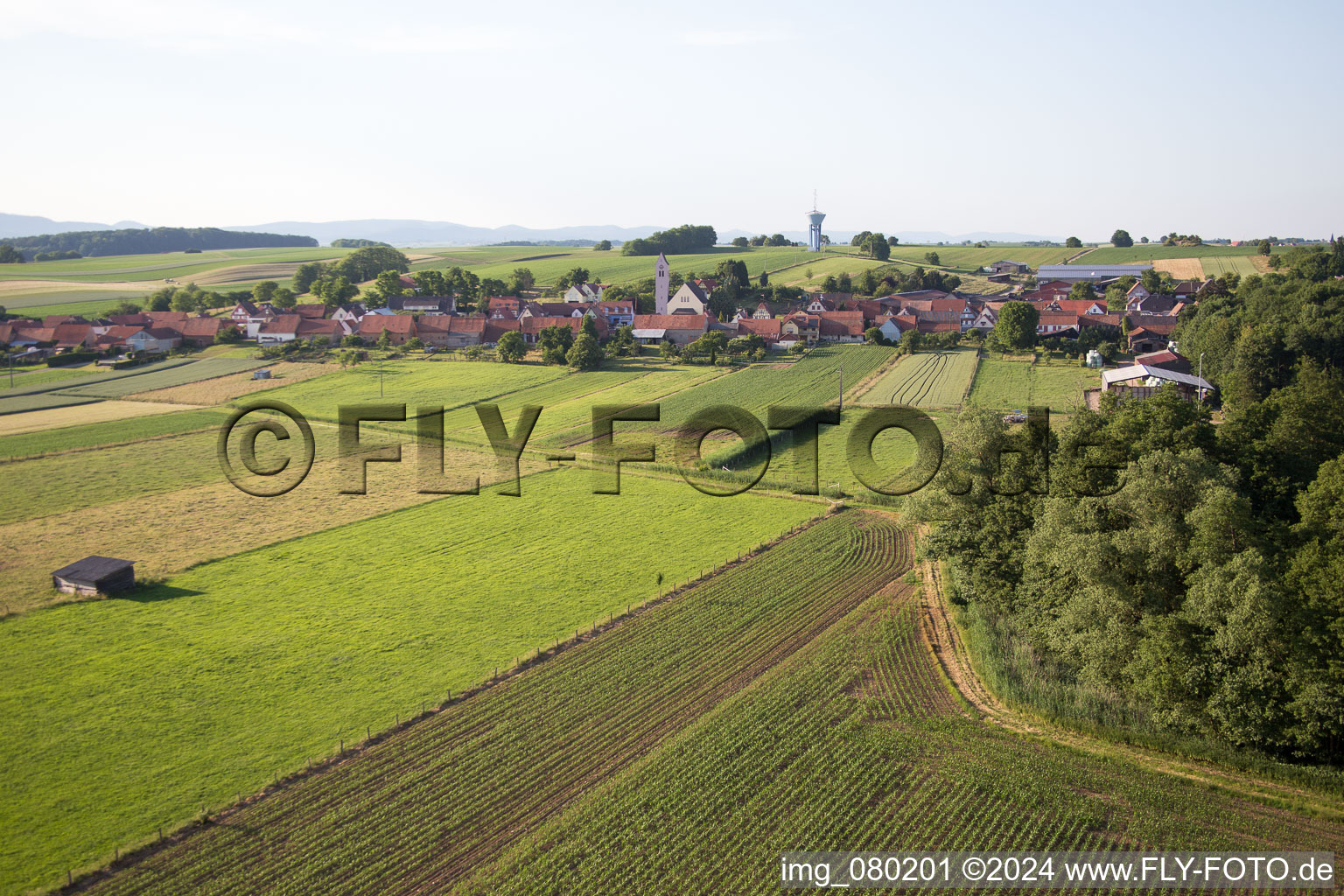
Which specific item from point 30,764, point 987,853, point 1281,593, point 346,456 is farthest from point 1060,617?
point 346,456

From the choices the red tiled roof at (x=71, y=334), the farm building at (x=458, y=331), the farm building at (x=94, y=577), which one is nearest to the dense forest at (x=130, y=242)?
the red tiled roof at (x=71, y=334)

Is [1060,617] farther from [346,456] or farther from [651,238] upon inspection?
[651,238]

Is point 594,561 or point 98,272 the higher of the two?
point 98,272

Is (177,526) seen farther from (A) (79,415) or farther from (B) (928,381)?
(B) (928,381)

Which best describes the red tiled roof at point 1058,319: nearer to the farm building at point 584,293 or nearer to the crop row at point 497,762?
the farm building at point 584,293

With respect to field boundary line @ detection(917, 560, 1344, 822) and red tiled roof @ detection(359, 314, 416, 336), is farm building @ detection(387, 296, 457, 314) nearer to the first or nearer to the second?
red tiled roof @ detection(359, 314, 416, 336)
